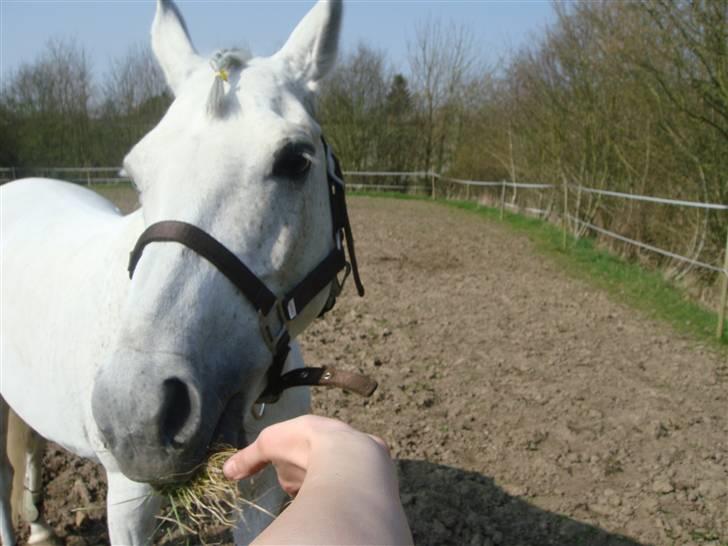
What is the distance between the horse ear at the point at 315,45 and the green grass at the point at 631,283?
214 inches

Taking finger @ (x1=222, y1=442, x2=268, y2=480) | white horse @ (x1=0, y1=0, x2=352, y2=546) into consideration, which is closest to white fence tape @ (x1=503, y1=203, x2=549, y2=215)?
white horse @ (x1=0, y1=0, x2=352, y2=546)

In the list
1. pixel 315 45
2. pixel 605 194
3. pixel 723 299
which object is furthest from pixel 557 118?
pixel 315 45

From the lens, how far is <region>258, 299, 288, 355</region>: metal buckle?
1584 millimetres

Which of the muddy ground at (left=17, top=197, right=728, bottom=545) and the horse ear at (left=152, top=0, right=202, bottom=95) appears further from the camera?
the muddy ground at (left=17, top=197, right=728, bottom=545)

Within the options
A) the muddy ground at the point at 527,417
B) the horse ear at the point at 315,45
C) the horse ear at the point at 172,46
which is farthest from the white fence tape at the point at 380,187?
the horse ear at the point at 315,45

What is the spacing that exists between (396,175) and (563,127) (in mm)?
14125

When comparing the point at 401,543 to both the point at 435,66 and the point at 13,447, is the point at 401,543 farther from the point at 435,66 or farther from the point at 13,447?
the point at 435,66

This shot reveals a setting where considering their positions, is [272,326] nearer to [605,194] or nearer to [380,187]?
[605,194]

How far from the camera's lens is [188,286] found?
1.42 metres

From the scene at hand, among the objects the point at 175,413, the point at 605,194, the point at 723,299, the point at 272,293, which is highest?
the point at 605,194

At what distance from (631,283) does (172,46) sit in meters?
7.91

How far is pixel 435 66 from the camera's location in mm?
26156

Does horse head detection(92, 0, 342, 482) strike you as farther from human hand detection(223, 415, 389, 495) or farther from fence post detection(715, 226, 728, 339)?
fence post detection(715, 226, 728, 339)

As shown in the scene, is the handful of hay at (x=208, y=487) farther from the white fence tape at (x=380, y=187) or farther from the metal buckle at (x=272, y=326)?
the white fence tape at (x=380, y=187)
